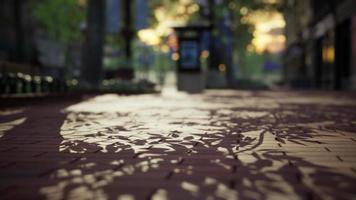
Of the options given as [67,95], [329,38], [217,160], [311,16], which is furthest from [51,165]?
[311,16]

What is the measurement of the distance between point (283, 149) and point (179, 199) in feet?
6.83

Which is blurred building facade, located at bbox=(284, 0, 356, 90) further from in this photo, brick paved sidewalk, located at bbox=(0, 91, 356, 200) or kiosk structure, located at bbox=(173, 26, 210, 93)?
brick paved sidewalk, located at bbox=(0, 91, 356, 200)

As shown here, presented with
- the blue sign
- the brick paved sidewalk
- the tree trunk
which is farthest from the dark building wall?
the brick paved sidewalk

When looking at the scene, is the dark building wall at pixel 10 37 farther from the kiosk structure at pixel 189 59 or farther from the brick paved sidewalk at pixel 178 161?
the brick paved sidewalk at pixel 178 161

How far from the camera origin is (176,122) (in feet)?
24.3

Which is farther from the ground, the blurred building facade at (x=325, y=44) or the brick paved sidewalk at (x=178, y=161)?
the blurred building facade at (x=325, y=44)

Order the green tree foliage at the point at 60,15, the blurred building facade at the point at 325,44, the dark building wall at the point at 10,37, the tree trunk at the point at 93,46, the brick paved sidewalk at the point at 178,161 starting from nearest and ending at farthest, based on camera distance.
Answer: the brick paved sidewalk at the point at 178,161 → the tree trunk at the point at 93,46 → the blurred building facade at the point at 325,44 → the dark building wall at the point at 10,37 → the green tree foliage at the point at 60,15

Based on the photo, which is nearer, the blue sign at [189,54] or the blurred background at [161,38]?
the blurred background at [161,38]

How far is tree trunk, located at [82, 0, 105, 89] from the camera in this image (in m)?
18.6

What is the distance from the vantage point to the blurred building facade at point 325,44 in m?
26.0

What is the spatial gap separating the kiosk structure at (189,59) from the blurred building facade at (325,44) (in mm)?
7562

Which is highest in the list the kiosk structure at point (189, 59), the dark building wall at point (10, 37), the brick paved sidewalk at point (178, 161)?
the dark building wall at point (10, 37)

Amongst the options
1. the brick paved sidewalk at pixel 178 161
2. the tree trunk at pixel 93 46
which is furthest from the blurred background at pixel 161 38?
the brick paved sidewalk at pixel 178 161

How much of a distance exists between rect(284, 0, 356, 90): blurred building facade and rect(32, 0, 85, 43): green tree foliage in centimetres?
1620
